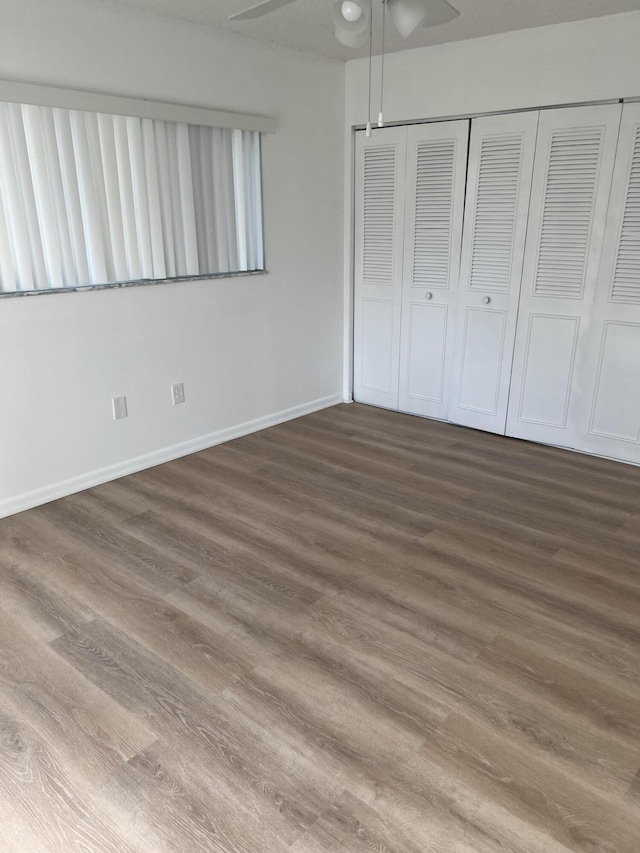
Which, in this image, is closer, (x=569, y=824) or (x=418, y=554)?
(x=569, y=824)

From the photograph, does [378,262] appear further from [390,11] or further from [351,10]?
[351,10]

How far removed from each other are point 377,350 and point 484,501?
1827 millimetres

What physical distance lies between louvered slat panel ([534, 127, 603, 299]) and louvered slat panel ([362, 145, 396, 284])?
3.67ft

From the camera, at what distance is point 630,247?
3477 mm

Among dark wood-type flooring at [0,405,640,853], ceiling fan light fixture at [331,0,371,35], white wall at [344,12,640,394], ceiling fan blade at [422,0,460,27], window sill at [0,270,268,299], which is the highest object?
white wall at [344,12,640,394]

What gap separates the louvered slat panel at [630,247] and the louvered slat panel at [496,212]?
0.64 m

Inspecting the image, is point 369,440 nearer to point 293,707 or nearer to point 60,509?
point 60,509

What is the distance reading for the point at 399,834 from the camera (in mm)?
1551

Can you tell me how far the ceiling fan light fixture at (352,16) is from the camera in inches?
80.8

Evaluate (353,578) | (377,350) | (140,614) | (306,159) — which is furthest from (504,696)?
(306,159)

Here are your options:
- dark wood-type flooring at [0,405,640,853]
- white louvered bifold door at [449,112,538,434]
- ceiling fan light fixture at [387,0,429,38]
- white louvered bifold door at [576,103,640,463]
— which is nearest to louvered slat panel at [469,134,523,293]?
white louvered bifold door at [449,112,538,434]

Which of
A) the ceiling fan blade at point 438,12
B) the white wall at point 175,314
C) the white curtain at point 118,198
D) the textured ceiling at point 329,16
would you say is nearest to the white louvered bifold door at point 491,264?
the textured ceiling at point 329,16

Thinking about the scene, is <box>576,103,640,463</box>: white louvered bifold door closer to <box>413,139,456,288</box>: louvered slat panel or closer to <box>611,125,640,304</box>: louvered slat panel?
<box>611,125,640,304</box>: louvered slat panel

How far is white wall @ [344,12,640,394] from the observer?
3.29 metres
